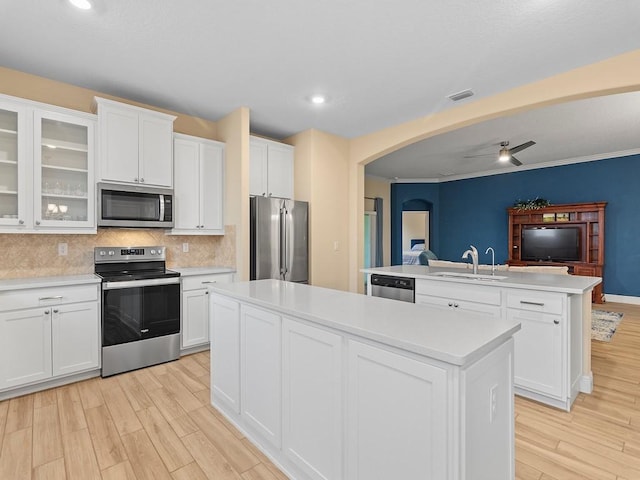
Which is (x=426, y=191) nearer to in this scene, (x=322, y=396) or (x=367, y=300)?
(x=367, y=300)

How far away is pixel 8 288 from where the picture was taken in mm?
2547

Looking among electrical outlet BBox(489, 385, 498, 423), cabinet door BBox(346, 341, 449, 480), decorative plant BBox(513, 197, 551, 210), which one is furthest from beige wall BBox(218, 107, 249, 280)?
decorative plant BBox(513, 197, 551, 210)

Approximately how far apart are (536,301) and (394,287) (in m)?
1.33

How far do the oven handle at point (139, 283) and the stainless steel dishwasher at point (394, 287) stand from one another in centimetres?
215

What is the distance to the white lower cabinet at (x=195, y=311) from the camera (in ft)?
11.6

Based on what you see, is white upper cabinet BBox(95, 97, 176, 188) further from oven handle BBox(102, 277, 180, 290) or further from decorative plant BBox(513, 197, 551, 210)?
decorative plant BBox(513, 197, 551, 210)

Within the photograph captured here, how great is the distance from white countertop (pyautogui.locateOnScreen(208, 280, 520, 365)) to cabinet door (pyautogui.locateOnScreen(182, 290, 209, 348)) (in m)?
1.61

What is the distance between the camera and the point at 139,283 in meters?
3.17

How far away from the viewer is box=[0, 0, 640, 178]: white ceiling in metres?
2.18

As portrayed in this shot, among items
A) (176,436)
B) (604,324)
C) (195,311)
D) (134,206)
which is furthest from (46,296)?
(604,324)


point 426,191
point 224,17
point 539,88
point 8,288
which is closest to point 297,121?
point 224,17

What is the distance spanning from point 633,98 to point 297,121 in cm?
393

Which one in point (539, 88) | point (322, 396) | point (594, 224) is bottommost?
point (322, 396)

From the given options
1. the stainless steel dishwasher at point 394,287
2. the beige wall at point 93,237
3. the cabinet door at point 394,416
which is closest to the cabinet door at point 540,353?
the stainless steel dishwasher at point 394,287
